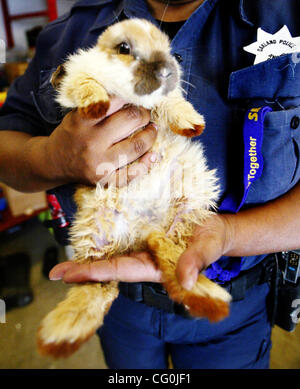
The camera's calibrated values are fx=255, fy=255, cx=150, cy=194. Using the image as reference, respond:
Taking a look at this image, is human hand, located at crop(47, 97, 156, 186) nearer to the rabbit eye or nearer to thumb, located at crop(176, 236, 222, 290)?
the rabbit eye

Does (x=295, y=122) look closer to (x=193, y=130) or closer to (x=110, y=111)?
(x=193, y=130)

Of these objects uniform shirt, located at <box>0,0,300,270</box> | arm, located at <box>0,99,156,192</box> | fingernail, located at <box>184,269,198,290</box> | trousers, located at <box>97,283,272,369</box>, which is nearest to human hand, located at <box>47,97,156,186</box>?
arm, located at <box>0,99,156,192</box>

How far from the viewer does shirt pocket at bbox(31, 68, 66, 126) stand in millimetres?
580

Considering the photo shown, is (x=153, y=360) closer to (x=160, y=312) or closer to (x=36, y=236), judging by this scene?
(x=160, y=312)

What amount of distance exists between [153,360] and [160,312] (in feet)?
0.65

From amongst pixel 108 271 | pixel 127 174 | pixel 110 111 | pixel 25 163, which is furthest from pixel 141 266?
pixel 25 163

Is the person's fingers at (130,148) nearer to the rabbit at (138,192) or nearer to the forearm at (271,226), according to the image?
the rabbit at (138,192)

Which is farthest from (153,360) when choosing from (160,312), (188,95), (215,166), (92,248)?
(188,95)

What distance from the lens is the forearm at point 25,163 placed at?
59cm

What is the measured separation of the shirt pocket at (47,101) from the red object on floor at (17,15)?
91 millimetres

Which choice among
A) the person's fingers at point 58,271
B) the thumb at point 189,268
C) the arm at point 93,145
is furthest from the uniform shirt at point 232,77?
the person's fingers at point 58,271

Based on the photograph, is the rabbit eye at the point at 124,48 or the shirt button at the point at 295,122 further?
the shirt button at the point at 295,122

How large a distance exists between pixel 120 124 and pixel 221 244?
0.99 feet

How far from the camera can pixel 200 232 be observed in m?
0.49
